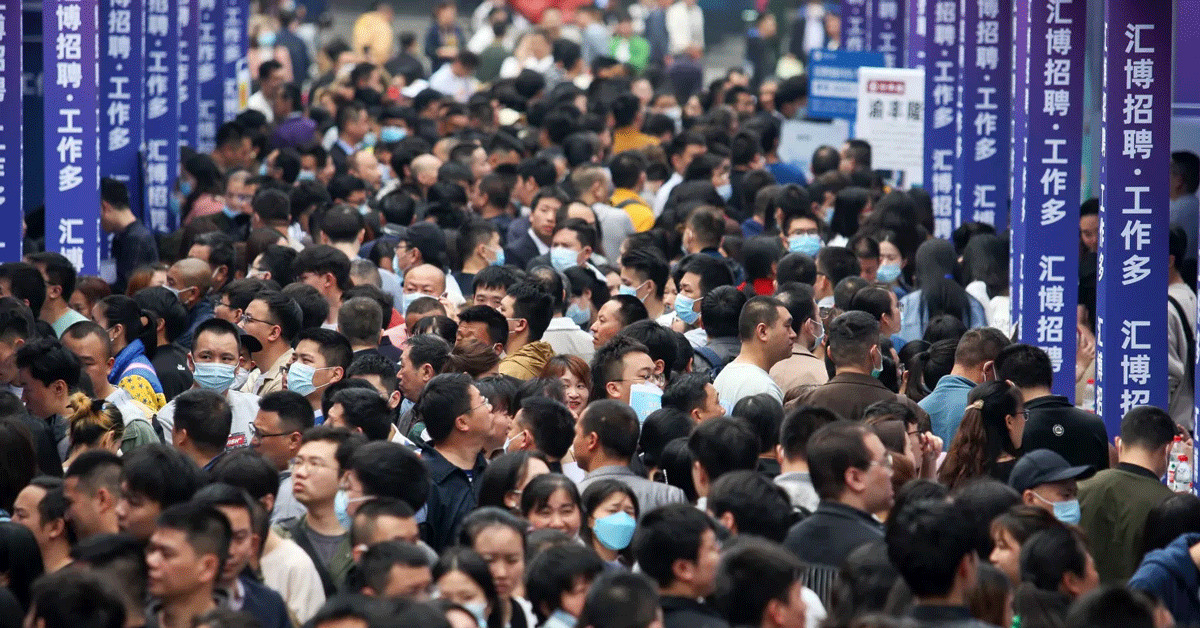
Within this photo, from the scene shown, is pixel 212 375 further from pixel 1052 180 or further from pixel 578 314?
pixel 1052 180

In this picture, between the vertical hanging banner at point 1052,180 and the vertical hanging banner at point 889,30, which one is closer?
the vertical hanging banner at point 1052,180

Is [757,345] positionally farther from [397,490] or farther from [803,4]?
[803,4]

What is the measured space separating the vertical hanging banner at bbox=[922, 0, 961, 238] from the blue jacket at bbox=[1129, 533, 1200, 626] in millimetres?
10715

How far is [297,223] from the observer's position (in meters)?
15.4

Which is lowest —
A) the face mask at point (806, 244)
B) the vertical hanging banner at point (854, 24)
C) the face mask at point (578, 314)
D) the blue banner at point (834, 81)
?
the face mask at point (578, 314)

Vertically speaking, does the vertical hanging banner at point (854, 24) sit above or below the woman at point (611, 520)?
above

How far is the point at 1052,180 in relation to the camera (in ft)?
39.5

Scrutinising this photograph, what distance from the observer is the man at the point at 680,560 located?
609cm

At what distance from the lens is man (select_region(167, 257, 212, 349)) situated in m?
11.2

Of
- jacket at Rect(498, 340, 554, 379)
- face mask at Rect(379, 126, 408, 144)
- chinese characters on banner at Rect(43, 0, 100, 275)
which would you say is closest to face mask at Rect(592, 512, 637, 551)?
jacket at Rect(498, 340, 554, 379)

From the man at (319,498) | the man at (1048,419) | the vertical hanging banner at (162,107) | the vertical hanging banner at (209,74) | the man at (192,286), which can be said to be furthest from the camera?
the vertical hanging banner at (209,74)

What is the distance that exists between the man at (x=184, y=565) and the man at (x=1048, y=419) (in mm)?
3798

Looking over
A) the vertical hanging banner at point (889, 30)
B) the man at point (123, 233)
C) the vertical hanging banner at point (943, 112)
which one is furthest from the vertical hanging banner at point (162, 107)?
the vertical hanging banner at point (889, 30)

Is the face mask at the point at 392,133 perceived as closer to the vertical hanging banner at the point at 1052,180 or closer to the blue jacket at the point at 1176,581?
the vertical hanging banner at the point at 1052,180
